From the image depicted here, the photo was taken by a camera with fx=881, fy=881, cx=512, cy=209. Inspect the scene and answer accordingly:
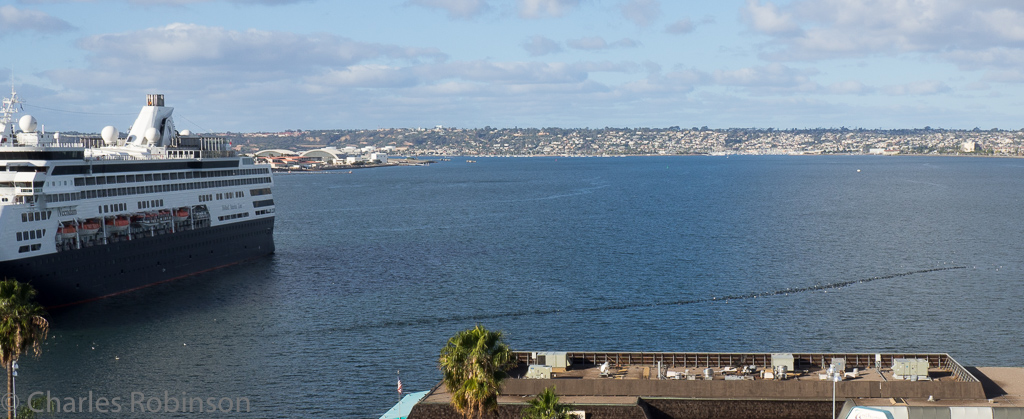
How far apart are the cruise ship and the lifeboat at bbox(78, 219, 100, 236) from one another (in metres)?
0.11

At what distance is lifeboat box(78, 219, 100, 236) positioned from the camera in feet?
239

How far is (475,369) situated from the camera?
29812 millimetres

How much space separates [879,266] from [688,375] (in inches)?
2409

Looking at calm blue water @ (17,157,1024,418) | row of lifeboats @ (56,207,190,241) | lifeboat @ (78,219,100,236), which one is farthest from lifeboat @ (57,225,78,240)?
calm blue water @ (17,157,1024,418)

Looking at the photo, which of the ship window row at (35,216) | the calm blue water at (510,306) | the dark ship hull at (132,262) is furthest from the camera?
the dark ship hull at (132,262)

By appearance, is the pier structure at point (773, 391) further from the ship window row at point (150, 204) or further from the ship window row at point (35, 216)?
the ship window row at point (150, 204)

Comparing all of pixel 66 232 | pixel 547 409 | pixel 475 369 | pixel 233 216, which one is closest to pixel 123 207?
pixel 66 232

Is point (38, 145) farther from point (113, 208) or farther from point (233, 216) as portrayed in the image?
point (233, 216)

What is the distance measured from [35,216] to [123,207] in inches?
414

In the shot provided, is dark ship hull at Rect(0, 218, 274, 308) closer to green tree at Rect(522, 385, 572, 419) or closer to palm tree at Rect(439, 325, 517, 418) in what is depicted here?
palm tree at Rect(439, 325, 517, 418)

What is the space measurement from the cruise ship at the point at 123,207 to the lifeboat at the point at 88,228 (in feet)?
0.36

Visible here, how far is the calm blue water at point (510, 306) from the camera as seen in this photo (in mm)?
54906

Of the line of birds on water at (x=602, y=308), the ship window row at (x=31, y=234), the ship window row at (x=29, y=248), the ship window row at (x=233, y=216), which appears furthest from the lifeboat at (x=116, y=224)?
the line of birds on water at (x=602, y=308)

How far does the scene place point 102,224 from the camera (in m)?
75.1
